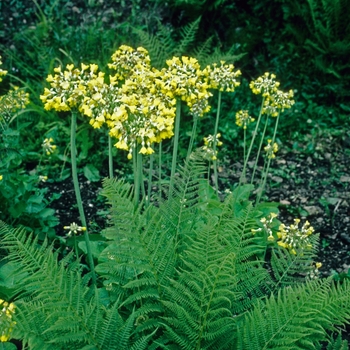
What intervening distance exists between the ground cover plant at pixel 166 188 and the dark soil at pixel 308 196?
0.4 inches

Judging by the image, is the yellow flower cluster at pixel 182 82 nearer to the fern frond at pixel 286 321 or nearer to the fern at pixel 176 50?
the fern frond at pixel 286 321

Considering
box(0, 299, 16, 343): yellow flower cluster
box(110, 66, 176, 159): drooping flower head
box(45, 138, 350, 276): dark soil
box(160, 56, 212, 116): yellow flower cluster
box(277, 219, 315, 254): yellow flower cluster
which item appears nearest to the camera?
box(0, 299, 16, 343): yellow flower cluster

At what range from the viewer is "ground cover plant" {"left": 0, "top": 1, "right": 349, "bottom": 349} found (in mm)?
1966

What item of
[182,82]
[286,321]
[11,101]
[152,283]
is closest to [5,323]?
→ [152,283]

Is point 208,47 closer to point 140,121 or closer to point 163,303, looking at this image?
point 140,121

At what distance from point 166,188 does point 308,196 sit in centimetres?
101

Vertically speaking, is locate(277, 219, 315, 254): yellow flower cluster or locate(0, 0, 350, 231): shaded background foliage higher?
locate(0, 0, 350, 231): shaded background foliage

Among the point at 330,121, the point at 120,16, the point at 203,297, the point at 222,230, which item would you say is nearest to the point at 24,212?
the point at 222,230

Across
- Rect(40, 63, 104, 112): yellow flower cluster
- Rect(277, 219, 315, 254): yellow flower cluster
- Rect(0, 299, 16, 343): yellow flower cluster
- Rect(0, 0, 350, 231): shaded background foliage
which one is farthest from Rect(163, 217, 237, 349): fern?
Rect(0, 0, 350, 231): shaded background foliage

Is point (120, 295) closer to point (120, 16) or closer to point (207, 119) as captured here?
point (207, 119)

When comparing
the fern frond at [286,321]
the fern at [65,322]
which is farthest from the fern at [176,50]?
the fern at [65,322]

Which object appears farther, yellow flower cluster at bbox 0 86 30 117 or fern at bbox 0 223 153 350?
yellow flower cluster at bbox 0 86 30 117

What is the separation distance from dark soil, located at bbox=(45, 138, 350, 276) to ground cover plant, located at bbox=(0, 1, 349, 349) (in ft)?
0.04

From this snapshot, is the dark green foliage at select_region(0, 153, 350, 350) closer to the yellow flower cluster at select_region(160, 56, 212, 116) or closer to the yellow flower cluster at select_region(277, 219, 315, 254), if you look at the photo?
the yellow flower cluster at select_region(277, 219, 315, 254)
